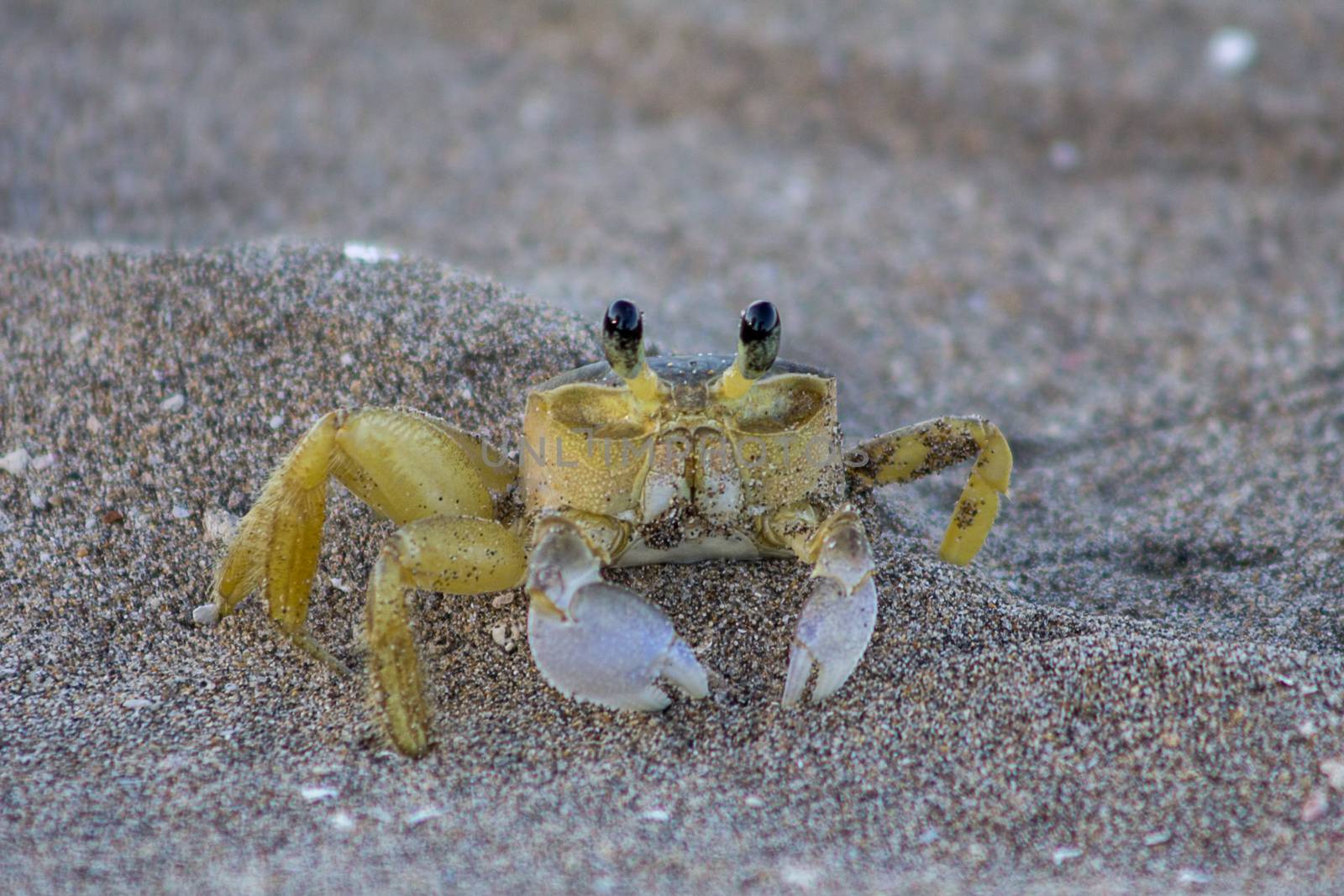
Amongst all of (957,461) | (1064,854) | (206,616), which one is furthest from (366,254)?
(1064,854)

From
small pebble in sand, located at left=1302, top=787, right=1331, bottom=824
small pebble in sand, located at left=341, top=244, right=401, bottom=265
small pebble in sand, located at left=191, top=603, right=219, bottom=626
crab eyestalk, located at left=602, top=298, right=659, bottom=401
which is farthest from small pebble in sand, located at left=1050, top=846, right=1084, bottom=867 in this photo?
small pebble in sand, located at left=341, top=244, right=401, bottom=265

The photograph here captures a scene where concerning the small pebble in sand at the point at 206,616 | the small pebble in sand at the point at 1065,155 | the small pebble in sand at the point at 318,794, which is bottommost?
the small pebble in sand at the point at 318,794

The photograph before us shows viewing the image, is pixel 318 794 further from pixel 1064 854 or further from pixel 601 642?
pixel 1064 854

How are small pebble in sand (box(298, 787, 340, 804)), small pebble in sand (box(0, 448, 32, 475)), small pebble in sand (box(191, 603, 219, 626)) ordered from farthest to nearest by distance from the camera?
small pebble in sand (box(0, 448, 32, 475)) → small pebble in sand (box(191, 603, 219, 626)) → small pebble in sand (box(298, 787, 340, 804))

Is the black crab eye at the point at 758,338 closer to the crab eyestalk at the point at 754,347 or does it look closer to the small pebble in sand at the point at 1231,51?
the crab eyestalk at the point at 754,347

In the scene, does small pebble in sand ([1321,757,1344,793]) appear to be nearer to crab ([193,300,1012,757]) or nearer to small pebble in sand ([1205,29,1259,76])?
crab ([193,300,1012,757])

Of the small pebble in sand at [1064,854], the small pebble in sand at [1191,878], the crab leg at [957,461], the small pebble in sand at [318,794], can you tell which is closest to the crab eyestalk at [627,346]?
the crab leg at [957,461]
